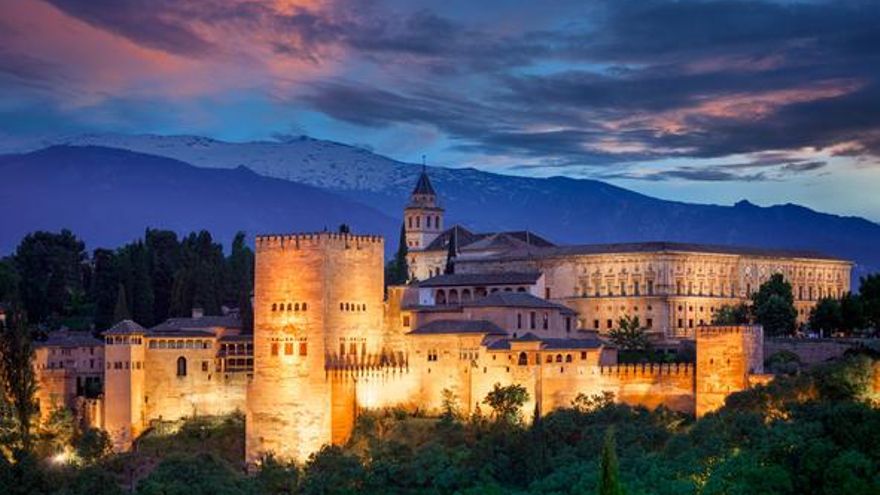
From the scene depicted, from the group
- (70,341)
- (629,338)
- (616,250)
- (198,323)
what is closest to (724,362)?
(629,338)

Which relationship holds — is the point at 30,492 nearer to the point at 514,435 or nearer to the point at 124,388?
the point at 124,388

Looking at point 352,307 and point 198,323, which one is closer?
point 352,307

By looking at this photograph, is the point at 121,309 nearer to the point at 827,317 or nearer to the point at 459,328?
the point at 459,328

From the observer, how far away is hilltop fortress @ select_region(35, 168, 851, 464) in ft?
163

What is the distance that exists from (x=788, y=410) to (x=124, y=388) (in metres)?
23.8

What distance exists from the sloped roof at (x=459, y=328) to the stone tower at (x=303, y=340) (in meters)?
2.45

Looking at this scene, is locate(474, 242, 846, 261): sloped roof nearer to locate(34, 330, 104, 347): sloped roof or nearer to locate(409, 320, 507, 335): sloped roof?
locate(409, 320, 507, 335): sloped roof

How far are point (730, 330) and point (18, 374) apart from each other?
82.8 feet

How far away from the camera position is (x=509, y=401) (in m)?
49.1

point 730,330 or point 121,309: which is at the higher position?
point 121,309

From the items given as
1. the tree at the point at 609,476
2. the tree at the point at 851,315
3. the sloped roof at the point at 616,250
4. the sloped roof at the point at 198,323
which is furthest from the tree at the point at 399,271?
the tree at the point at 609,476

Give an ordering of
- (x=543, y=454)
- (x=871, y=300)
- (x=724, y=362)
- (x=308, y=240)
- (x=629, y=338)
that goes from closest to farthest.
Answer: (x=543, y=454), (x=724, y=362), (x=308, y=240), (x=629, y=338), (x=871, y=300)

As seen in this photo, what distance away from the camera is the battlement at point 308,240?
5206 centimetres

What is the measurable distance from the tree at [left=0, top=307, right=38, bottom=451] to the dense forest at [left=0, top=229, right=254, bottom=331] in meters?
9.05
